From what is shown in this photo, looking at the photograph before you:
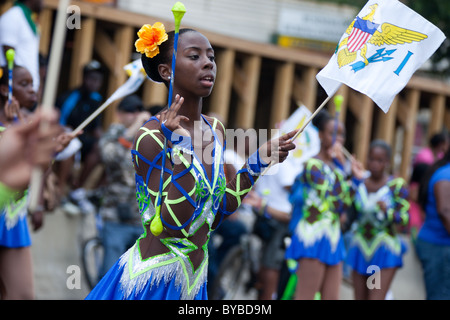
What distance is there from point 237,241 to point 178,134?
503 cm

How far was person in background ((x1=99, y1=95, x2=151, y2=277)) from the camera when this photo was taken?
22.7ft

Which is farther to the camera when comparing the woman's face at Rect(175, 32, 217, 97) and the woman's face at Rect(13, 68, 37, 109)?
the woman's face at Rect(13, 68, 37, 109)

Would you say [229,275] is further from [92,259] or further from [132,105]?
[132,105]

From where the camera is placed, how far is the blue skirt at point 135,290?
3434 millimetres

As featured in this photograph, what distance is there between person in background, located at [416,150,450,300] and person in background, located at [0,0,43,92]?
3.88 m

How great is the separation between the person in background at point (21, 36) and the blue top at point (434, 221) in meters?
3.87

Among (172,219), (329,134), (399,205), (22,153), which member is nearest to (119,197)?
(329,134)

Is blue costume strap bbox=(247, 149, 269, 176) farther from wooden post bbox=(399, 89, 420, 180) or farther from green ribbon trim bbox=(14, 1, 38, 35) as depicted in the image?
wooden post bbox=(399, 89, 420, 180)

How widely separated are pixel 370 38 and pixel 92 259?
509 centimetres

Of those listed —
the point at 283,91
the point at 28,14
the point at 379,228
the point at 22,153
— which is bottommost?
the point at 379,228

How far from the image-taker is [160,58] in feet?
12.1

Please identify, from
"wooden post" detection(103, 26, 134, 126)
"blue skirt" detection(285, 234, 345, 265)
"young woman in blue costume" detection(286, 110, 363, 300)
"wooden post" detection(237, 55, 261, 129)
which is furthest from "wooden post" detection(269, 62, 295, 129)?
"blue skirt" detection(285, 234, 345, 265)

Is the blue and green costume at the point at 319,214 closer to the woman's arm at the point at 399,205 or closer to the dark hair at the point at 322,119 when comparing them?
the dark hair at the point at 322,119
